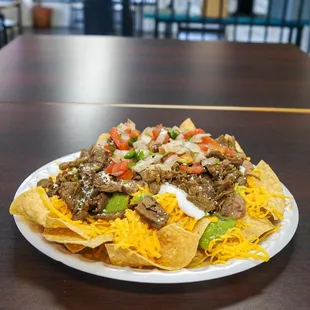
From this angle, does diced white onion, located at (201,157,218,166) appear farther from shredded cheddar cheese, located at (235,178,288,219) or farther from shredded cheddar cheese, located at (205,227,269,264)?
shredded cheddar cheese, located at (205,227,269,264)

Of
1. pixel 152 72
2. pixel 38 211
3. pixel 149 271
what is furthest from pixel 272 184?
pixel 152 72

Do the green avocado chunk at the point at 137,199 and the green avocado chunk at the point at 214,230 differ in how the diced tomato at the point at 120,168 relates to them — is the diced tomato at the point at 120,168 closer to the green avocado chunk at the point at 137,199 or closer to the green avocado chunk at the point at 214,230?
the green avocado chunk at the point at 137,199

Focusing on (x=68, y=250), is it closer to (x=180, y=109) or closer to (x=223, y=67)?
(x=180, y=109)

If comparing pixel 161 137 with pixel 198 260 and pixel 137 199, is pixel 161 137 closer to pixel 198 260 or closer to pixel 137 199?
pixel 137 199

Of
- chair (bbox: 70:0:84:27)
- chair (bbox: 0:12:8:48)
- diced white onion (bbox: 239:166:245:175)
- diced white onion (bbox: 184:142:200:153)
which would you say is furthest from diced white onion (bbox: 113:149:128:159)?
chair (bbox: 70:0:84:27)

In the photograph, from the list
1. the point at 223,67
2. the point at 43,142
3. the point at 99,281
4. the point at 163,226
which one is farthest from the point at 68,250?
the point at 223,67

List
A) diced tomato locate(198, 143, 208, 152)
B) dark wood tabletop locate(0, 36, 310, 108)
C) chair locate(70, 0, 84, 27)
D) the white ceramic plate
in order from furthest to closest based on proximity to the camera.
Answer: chair locate(70, 0, 84, 27), dark wood tabletop locate(0, 36, 310, 108), diced tomato locate(198, 143, 208, 152), the white ceramic plate

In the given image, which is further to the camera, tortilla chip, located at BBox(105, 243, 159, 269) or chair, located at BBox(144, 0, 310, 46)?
chair, located at BBox(144, 0, 310, 46)
